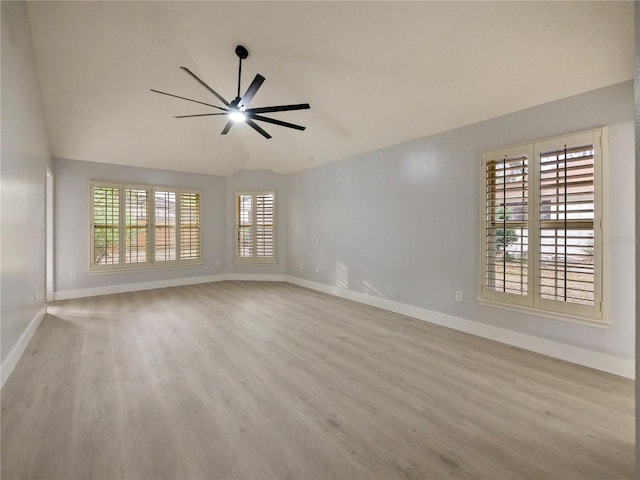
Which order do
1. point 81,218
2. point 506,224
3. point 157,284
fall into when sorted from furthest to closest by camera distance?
point 157,284 → point 81,218 → point 506,224

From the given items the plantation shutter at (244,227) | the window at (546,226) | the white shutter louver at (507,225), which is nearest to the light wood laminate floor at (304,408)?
the window at (546,226)

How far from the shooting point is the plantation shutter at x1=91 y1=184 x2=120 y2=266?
5742 millimetres

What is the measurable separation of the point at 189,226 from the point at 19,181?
3.93 m

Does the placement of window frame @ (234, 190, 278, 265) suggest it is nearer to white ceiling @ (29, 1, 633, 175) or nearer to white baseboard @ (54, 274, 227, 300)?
white baseboard @ (54, 274, 227, 300)

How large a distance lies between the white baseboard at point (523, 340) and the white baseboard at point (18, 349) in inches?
168

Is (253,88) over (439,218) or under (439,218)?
over

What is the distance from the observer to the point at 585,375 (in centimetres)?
268

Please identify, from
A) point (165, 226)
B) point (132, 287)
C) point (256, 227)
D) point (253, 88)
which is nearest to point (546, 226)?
point (253, 88)

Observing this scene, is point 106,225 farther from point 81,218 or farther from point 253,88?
point 253,88

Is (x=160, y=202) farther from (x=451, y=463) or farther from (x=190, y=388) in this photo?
(x=451, y=463)

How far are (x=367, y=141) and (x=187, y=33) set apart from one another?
276 centimetres

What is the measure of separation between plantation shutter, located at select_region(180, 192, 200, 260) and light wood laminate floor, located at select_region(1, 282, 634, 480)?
319cm

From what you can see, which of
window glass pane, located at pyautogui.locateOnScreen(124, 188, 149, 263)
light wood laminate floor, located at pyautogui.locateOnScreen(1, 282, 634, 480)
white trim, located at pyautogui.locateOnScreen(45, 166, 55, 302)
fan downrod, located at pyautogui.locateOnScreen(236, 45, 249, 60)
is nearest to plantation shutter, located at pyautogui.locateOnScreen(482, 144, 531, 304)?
light wood laminate floor, located at pyautogui.locateOnScreen(1, 282, 634, 480)

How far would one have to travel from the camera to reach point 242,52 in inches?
140
